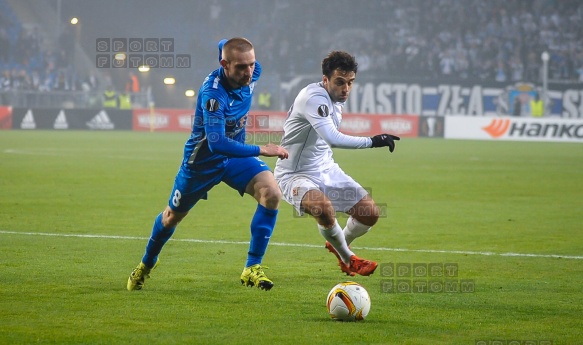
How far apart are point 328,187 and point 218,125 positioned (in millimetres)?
1308

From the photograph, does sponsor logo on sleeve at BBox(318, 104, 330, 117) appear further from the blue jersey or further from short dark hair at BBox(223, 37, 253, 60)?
short dark hair at BBox(223, 37, 253, 60)

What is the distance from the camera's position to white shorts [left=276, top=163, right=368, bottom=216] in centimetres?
812

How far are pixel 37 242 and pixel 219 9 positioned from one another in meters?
37.2

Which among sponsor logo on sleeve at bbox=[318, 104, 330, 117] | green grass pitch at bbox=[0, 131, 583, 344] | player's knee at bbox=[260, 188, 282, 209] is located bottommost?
green grass pitch at bbox=[0, 131, 583, 344]

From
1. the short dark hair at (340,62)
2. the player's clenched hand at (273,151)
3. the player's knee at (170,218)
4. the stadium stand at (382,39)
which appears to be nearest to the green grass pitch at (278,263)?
the player's knee at (170,218)

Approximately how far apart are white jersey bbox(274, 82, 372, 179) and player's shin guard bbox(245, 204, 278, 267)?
0.74 meters

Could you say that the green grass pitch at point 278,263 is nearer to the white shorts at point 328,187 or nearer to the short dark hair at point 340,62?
the white shorts at point 328,187

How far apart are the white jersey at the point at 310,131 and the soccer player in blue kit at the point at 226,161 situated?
21.6 inches

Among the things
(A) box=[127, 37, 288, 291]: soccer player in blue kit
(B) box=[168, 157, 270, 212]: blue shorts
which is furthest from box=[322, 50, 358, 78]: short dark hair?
(B) box=[168, 157, 270, 212]: blue shorts

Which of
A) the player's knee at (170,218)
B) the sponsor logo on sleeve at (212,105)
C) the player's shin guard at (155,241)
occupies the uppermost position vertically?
the sponsor logo on sleeve at (212,105)

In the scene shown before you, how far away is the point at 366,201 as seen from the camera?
27.0ft

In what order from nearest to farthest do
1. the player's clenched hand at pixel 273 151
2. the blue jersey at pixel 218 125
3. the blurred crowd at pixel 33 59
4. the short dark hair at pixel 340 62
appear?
the player's clenched hand at pixel 273 151 < the blue jersey at pixel 218 125 < the short dark hair at pixel 340 62 < the blurred crowd at pixel 33 59

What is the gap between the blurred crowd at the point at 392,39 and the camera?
137ft

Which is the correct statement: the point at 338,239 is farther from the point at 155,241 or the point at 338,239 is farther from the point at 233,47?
the point at 233,47
